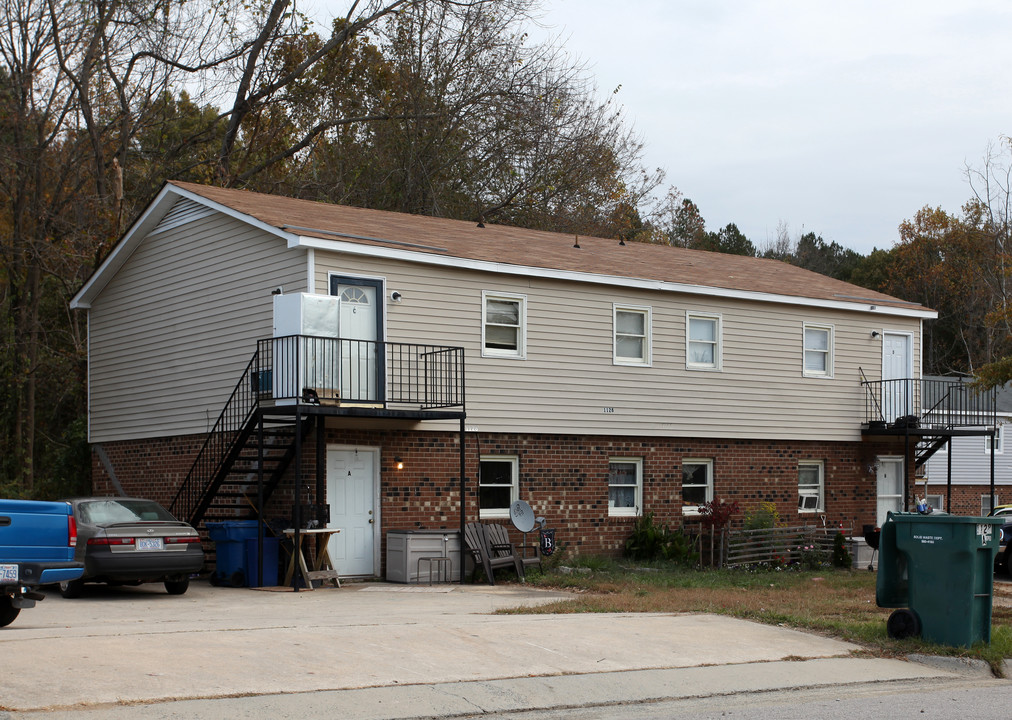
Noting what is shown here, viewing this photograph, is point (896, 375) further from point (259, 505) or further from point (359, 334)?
point (259, 505)

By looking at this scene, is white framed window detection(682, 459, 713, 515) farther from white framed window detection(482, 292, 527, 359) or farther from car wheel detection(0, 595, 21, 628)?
car wheel detection(0, 595, 21, 628)

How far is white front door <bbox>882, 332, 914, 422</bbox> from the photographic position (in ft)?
82.4

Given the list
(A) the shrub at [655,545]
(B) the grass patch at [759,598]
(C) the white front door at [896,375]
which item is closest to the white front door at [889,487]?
(C) the white front door at [896,375]

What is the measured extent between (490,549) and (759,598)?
15.9 ft

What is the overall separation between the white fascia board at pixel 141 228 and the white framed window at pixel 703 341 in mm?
8467

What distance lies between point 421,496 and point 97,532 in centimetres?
583

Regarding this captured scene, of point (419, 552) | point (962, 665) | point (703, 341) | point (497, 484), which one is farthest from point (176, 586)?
point (703, 341)

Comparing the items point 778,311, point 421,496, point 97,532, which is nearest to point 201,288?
point 421,496

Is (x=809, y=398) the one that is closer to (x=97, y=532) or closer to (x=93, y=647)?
(x=97, y=532)

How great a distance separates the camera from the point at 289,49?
3105cm

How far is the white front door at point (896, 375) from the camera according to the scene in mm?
25109

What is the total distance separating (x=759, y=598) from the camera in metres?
15.9

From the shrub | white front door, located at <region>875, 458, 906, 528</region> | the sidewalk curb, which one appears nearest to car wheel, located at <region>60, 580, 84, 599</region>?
the shrub

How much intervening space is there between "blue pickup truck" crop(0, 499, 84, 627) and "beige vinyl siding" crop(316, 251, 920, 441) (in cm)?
734
